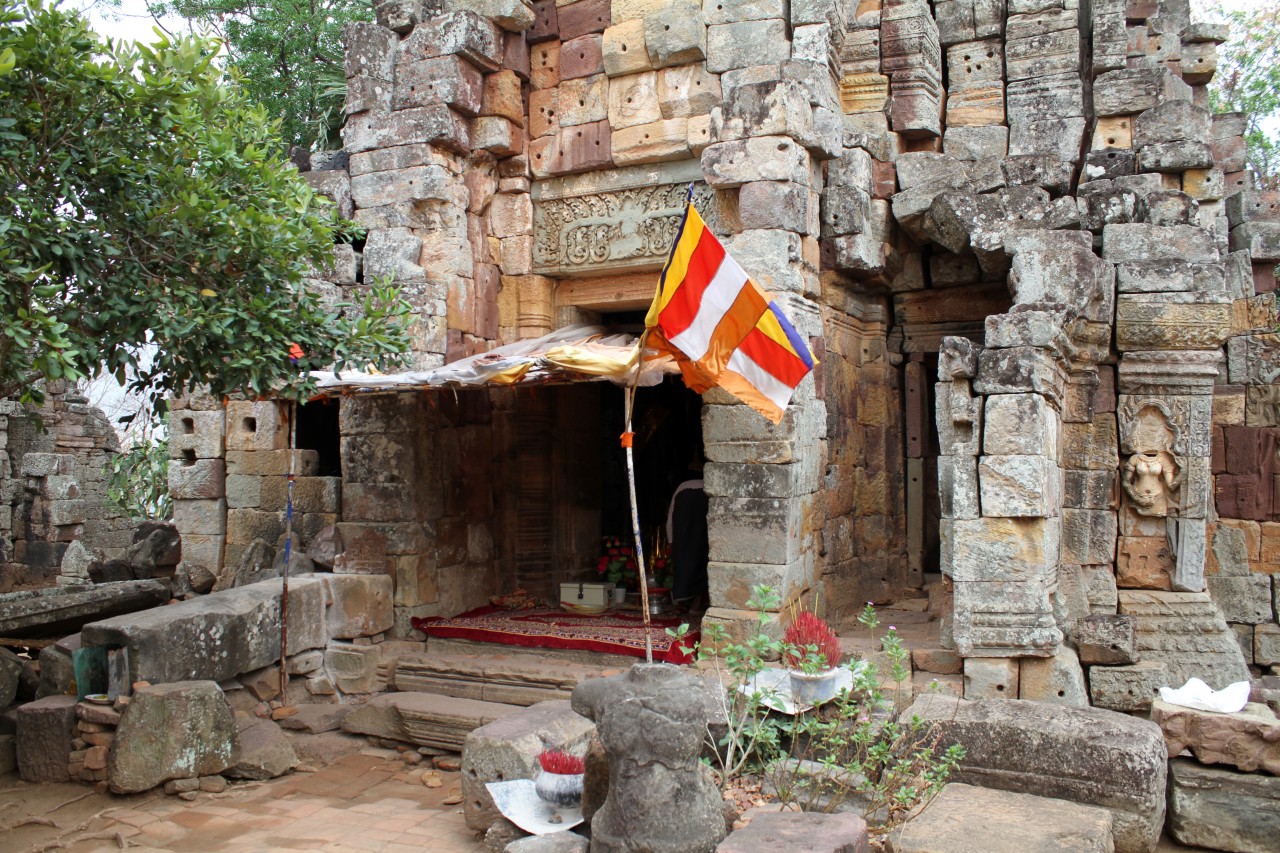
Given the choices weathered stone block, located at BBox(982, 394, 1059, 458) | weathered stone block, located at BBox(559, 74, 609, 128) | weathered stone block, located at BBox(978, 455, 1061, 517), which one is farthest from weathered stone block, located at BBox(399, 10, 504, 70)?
weathered stone block, located at BBox(978, 455, 1061, 517)

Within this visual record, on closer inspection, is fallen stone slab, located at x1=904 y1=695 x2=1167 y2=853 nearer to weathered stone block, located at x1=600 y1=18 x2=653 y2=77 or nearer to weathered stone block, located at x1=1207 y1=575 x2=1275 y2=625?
weathered stone block, located at x1=1207 y1=575 x2=1275 y2=625

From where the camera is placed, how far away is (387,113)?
8.77 m

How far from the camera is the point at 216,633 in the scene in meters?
7.25

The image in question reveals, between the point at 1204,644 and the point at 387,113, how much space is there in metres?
7.80

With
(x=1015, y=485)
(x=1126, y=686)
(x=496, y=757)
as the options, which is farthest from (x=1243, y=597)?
(x=496, y=757)

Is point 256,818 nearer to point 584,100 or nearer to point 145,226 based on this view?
point 145,226

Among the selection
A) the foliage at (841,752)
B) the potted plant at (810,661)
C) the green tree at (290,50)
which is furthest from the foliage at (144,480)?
the foliage at (841,752)

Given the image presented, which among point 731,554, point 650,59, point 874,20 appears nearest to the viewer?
point 731,554

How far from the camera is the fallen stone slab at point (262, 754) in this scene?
22.2ft

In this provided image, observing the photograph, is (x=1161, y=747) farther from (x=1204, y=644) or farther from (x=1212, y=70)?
(x=1212, y=70)

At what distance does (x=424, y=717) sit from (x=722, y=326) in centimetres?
366

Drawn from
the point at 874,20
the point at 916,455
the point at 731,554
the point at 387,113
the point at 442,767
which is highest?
the point at 874,20

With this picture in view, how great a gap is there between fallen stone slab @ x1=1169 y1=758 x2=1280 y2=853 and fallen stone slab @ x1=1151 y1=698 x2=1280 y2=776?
0.07 metres

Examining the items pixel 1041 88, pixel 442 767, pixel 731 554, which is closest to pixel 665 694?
pixel 731 554
